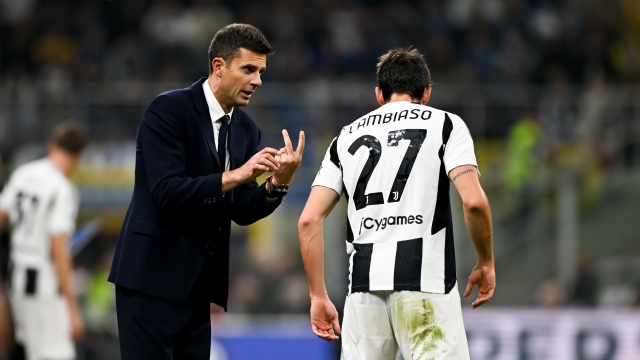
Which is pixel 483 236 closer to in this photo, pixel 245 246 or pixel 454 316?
pixel 454 316

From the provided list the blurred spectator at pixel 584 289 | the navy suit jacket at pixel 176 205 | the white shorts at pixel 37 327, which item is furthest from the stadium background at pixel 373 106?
the navy suit jacket at pixel 176 205

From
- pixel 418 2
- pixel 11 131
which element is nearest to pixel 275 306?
pixel 11 131

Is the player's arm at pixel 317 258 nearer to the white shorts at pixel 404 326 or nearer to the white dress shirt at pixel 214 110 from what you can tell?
the white shorts at pixel 404 326

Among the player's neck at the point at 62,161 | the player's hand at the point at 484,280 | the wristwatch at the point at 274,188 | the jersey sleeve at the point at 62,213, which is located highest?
the player's neck at the point at 62,161

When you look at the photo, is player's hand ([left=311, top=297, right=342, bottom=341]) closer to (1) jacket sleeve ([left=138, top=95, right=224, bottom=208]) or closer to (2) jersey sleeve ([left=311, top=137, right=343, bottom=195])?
(2) jersey sleeve ([left=311, top=137, right=343, bottom=195])

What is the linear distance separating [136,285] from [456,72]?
11.3 metres

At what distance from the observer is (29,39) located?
15.6 meters

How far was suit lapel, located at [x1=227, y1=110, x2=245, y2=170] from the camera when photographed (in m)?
4.73

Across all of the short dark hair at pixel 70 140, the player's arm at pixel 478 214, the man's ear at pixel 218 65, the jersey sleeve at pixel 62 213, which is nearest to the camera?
the player's arm at pixel 478 214

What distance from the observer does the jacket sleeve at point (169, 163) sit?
4324 mm

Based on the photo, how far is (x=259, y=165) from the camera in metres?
4.25

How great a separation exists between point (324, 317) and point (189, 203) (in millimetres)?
840

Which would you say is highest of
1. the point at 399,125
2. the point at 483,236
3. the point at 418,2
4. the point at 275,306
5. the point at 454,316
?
the point at 418,2

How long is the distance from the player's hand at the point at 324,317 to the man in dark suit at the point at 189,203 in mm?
485
